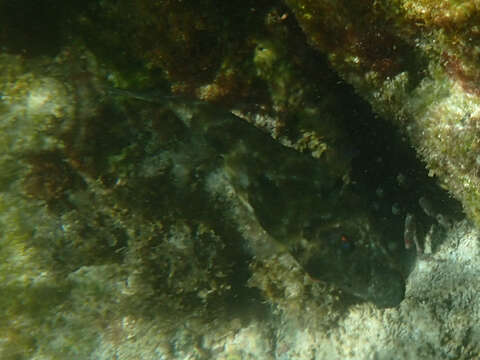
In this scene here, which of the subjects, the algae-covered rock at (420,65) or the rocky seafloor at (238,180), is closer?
the algae-covered rock at (420,65)

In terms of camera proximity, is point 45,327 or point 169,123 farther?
point 45,327

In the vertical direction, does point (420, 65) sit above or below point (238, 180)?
above

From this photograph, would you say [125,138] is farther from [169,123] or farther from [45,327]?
[45,327]

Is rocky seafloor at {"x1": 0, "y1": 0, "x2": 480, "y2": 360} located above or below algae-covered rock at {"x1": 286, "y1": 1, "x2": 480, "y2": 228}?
below

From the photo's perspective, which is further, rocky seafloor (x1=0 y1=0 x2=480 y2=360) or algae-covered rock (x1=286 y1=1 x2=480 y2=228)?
rocky seafloor (x1=0 y1=0 x2=480 y2=360)

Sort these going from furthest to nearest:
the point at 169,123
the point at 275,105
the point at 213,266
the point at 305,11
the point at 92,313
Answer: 1. the point at 92,313
2. the point at 213,266
3. the point at 169,123
4. the point at 275,105
5. the point at 305,11

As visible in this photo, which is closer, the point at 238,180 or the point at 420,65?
the point at 420,65

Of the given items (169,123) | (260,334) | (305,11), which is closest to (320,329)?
(260,334)

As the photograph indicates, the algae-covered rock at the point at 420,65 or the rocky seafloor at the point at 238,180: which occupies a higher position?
the algae-covered rock at the point at 420,65
